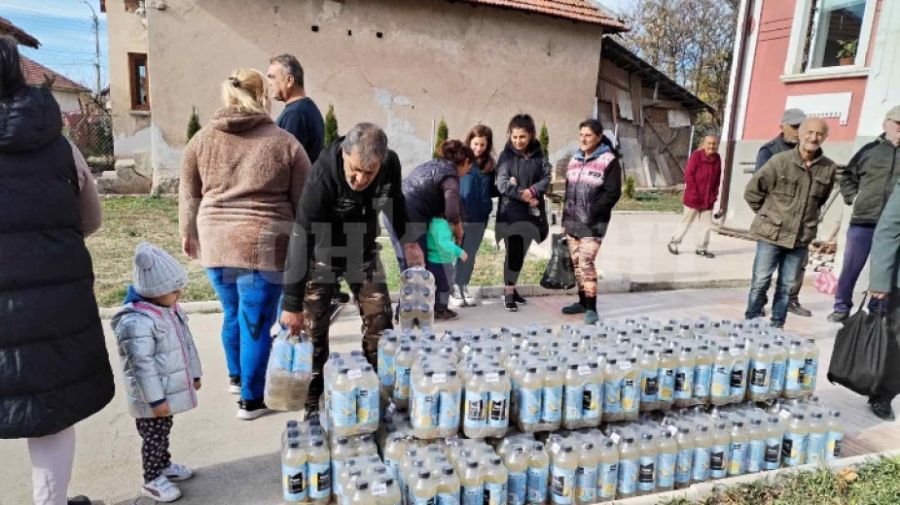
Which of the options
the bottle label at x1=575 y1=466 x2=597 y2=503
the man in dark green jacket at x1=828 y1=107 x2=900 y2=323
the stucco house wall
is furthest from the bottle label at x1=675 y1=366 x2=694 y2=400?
the stucco house wall

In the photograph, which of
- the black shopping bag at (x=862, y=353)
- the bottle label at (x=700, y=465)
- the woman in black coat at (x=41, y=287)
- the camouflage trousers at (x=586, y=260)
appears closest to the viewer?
the woman in black coat at (x=41, y=287)

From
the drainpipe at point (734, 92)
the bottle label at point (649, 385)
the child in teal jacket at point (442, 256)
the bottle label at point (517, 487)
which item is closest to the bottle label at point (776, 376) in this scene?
the bottle label at point (649, 385)

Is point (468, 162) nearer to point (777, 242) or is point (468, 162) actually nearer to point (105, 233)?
point (777, 242)

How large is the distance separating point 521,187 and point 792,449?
3526mm

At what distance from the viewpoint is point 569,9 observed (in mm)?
16625

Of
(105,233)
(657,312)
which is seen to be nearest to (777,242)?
(657,312)

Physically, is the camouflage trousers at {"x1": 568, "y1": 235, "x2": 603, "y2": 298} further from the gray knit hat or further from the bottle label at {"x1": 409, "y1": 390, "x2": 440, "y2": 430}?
the gray knit hat

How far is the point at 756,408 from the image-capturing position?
3393 millimetres

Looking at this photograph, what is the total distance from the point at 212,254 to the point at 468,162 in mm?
2717

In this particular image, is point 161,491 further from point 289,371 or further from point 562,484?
point 562,484

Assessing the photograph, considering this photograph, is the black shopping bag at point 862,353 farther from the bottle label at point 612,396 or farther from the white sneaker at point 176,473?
the white sneaker at point 176,473

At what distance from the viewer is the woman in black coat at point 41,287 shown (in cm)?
220

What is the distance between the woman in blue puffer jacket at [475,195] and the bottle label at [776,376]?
3299 mm

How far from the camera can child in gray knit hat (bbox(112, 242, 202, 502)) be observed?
273cm
